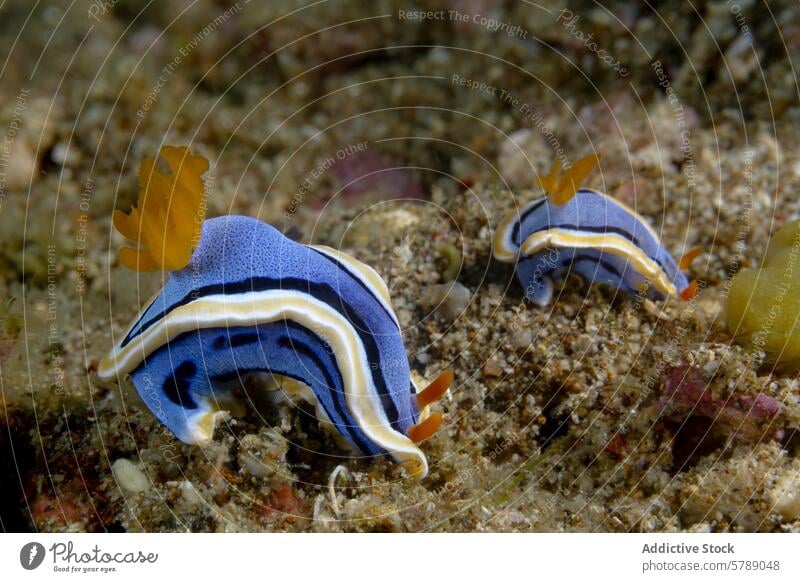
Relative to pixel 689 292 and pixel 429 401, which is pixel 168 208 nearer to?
pixel 429 401

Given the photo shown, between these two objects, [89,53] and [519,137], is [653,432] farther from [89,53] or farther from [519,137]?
[89,53]

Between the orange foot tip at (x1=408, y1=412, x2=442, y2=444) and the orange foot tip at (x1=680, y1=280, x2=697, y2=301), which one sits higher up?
the orange foot tip at (x1=680, y1=280, x2=697, y2=301)

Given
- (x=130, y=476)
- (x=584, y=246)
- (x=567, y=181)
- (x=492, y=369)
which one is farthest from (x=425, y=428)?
(x=567, y=181)

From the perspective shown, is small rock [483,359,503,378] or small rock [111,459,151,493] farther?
small rock [483,359,503,378]

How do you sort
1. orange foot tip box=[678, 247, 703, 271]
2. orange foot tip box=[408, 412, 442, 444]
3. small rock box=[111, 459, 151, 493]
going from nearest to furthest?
orange foot tip box=[408, 412, 442, 444], small rock box=[111, 459, 151, 493], orange foot tip box=[678, 247, 703, 271]

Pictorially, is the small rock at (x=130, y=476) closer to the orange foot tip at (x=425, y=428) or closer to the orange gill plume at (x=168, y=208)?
the orange gill plume at (x=168, y=208)

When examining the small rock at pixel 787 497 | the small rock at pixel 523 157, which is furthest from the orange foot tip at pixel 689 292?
the small rock at pixel 523 157

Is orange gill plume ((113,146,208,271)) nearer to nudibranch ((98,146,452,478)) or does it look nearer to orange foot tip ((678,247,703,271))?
nudibranch ((98,146,452,478))

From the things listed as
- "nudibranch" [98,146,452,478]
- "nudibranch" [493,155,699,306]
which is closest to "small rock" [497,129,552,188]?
"nudibranch" [493,155,699,306]
